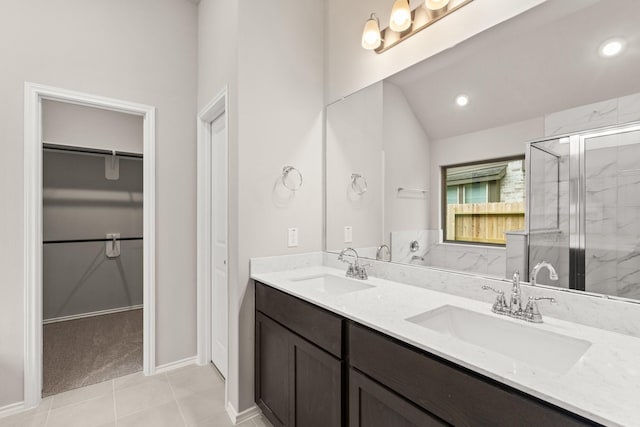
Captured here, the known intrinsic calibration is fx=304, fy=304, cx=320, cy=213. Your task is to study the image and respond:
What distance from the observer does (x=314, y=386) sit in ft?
4.53

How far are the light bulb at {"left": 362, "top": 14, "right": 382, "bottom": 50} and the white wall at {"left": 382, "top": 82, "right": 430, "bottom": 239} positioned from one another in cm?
24

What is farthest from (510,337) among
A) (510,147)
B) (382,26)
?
(382,26)

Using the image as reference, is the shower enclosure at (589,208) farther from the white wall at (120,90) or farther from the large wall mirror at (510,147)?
the white wall at (120,90)

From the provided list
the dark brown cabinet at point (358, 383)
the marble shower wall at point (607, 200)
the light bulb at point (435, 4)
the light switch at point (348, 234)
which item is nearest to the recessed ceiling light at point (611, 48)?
the marble shower wall at point (607, 200)

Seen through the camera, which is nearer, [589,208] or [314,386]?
[589,208]

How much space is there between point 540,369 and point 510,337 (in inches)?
14.4

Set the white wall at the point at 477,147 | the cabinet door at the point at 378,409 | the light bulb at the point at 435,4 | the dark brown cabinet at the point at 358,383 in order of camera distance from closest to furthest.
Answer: the dark brown cabinet at the point at 358,383
the cabinet door at the point at 378,409
the white wall at the point at 477,147
the light bulb at the point at 435,4

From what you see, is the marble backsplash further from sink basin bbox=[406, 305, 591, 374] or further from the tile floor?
the tile floor

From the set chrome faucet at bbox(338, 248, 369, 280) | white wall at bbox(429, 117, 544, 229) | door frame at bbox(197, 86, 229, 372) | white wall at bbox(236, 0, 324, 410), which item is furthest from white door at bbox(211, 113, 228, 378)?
white wall at bbox(429, 117, 544, 229)

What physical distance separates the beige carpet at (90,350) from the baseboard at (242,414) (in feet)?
3.53

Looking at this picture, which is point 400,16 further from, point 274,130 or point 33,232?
point 33,232

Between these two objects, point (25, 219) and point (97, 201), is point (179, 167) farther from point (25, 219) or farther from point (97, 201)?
point (97, 201)

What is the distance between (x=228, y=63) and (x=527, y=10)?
1.65 m

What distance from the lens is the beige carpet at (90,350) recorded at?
2361mm
